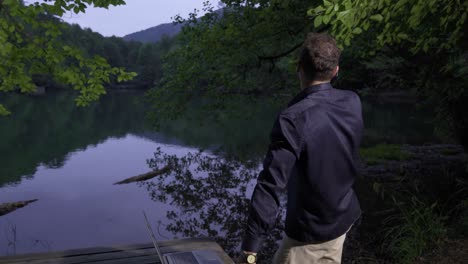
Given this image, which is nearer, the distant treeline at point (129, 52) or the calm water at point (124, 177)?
the calm water at point (124, 177)

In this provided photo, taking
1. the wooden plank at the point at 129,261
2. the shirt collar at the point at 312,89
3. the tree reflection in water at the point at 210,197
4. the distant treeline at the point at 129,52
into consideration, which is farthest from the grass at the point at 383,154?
the distant treeline at the point at 129,52

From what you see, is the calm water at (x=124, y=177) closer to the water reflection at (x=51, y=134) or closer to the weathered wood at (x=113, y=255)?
the water reflection at (x=51, y=134)

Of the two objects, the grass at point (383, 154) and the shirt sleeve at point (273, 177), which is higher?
the shirt sleeve at point (273, 177)

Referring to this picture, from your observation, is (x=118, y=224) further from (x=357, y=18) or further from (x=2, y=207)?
(x=357, y=18)

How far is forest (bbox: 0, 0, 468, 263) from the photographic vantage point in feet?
15.9

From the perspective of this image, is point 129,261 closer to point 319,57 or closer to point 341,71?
point 319,57

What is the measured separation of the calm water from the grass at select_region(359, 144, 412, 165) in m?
3.04

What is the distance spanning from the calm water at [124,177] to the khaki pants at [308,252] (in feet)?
19.1

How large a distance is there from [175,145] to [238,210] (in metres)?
13.2

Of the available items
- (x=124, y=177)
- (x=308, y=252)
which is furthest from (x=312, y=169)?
(x=124, y=177)

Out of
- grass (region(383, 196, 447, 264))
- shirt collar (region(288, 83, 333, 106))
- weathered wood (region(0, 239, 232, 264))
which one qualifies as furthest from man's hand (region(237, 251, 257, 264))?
grass (region(383, 196, 447, 264))

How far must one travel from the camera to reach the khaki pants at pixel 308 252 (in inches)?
89.1

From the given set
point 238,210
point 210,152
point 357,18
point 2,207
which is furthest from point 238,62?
point 210,152

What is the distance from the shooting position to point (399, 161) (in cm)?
1462
